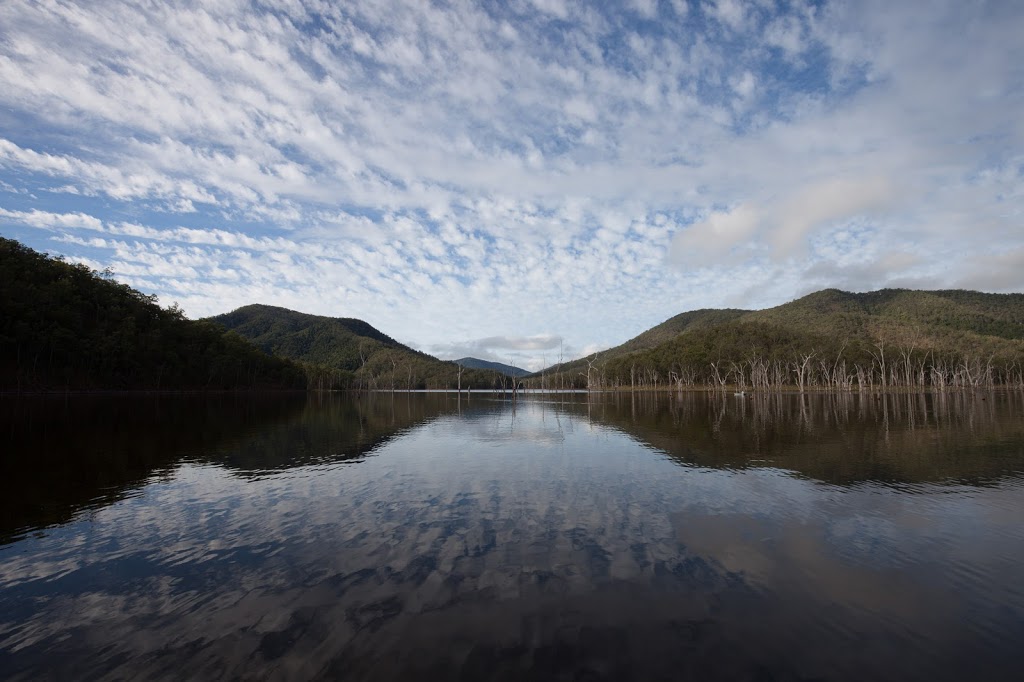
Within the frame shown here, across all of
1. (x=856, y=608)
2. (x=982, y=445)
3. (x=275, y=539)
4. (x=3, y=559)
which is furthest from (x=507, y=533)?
(x=982, y=445)

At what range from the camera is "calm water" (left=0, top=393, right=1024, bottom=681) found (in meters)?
7.58

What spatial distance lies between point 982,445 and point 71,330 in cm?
12431

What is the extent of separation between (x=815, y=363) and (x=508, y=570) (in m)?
180

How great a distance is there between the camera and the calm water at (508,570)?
7.58 m

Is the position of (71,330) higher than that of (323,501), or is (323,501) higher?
(71,330)

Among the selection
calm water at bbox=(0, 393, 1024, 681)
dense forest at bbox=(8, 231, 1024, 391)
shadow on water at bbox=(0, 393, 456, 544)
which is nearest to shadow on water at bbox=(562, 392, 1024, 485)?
A: calm water at bbox=(0, 393, 1024, 681)

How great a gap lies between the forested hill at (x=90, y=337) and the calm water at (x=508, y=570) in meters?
78.2

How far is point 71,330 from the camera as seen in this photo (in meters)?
83.6

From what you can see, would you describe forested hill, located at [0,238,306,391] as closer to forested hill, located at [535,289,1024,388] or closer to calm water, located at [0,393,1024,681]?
calm water, located at [0,393,1024,681]

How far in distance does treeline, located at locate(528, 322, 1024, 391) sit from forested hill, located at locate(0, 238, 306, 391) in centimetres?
13696

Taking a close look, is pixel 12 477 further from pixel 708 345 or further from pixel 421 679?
pixel 708 345

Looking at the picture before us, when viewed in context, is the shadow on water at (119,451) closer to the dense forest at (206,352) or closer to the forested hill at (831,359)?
the dense forest at (206,352)

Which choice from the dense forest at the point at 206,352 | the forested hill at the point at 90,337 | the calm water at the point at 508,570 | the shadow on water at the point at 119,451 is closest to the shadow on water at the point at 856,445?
the calm water at the point at 508,570

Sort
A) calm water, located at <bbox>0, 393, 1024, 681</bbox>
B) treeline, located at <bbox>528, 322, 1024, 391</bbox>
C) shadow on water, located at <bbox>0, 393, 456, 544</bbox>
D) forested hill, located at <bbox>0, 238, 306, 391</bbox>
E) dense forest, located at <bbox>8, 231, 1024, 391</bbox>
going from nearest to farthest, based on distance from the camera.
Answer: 1. calm water, located at <bbox>0, 393, 1024, 681</bbox>
2. shadow on water, located at <bbox>0, 393, 456, 544</bbox>
3. forested hill, located at <bbox>0, 238, 306, 391</bbox>
4. dense forest, located at <bbox>8, 231, 1024, 391</bbox>
5. treeline, located at <bbox>528, 322, 1024, 391</bbox>
